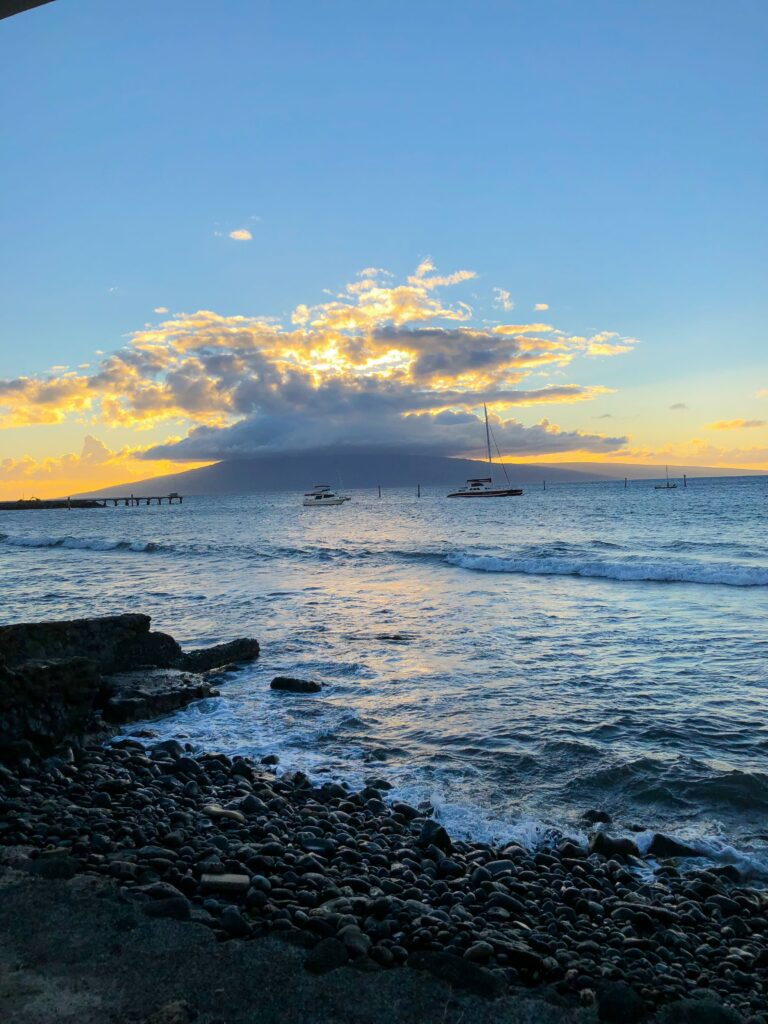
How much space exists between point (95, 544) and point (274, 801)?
44453 millimetres

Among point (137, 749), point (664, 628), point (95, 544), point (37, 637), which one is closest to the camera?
point (137, 749)

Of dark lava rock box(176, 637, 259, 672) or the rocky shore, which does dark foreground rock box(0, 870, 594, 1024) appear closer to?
the rocky shore

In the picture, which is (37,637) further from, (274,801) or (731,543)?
(731,543)

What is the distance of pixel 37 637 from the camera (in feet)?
31.4

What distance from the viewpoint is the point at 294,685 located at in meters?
11.3

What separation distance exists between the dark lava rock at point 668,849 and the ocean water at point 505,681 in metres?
0.13

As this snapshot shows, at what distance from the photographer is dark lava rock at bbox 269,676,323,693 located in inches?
442

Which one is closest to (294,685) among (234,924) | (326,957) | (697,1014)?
(234,924)

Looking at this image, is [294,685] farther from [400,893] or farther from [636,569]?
[636,569]

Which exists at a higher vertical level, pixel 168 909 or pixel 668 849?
pixel 168 909

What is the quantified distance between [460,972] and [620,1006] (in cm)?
83

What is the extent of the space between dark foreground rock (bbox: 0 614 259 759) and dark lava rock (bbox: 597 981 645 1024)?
6.35 metres

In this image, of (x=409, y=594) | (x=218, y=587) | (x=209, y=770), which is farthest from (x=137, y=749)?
(x=218, y=587)

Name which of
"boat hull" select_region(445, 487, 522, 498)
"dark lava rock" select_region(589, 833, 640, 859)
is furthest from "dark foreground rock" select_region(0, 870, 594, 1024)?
"boat hull" select_region(445, 487, 522, 498)
